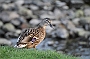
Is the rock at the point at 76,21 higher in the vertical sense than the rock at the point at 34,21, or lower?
lower

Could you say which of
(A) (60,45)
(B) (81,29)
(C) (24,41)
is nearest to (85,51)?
(A) (60,45)

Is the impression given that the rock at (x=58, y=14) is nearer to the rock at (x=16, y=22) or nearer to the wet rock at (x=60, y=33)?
the rock at (x=16, y=22)

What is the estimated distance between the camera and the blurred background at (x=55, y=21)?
74.6 feet

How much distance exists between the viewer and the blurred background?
2273 cm

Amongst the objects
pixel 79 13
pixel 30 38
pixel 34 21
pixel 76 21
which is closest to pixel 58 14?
pixel 79 13

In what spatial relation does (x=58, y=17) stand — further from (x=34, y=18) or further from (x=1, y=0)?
(x=1, y=0)

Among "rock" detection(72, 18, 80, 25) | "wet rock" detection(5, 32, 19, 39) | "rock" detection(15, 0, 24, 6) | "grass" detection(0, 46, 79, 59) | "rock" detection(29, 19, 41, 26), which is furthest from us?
"rock" detection(15, 0, 24, 6)

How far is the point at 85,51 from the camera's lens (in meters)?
20.9

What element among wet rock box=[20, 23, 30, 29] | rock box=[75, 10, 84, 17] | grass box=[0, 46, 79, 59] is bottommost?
rock box=[75, 10, 84, 17]

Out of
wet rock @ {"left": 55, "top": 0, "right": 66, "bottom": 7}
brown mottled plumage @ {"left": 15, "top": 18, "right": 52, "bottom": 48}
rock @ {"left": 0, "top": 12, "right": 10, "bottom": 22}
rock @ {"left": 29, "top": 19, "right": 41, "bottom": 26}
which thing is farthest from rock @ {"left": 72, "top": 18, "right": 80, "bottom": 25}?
brown mottled plumage @ {"left": 15, "top": 18, "right": 52, "bottom": 48}

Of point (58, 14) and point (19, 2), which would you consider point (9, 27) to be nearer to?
point (58, 14)

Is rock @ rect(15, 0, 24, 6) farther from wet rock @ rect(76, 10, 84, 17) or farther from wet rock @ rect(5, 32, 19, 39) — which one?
wet rock @ rect(5, 32, 19, 39)

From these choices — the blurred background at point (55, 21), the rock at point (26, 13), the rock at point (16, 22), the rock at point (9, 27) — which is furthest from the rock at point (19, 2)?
the rock at point (9, 27)

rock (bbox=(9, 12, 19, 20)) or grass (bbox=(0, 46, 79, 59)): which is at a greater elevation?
grass (bbox=(0, 46, 79, 59))
